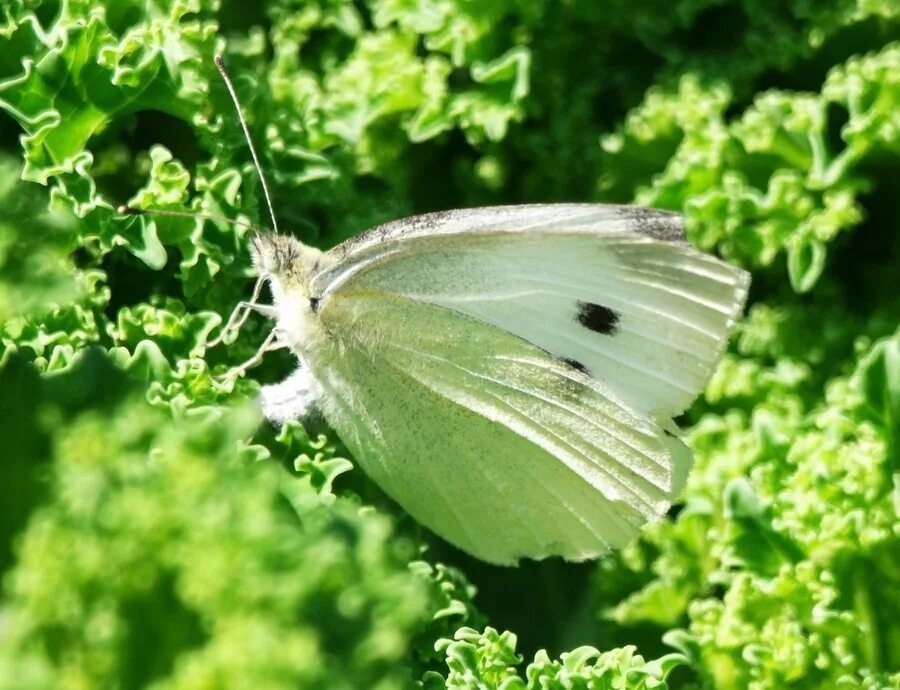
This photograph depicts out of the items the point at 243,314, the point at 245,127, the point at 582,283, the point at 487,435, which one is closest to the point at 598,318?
the point at 582,283

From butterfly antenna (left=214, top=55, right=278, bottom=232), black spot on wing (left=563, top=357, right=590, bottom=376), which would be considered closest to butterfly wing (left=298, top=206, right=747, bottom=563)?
black spot on wing (left=563, top=357, right=590, bottom=376)

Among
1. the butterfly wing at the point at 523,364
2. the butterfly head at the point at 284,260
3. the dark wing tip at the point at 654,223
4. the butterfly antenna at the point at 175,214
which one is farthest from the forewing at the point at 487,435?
the dark wing tip at the point at 654,223

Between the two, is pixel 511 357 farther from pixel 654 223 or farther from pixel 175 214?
pixel 175 214

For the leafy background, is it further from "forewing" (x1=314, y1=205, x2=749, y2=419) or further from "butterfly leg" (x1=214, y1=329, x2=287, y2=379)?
"forewing" (x1=314, y1=205, x2=749, y2=419)

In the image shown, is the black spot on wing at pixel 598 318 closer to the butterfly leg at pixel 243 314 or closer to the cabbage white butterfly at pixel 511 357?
the cabbage white butterfly at pixel 511 357

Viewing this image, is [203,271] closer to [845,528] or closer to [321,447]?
[321,447]

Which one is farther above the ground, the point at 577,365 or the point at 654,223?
the point at 654,223

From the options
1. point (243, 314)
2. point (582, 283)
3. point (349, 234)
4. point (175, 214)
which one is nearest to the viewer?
point (175, 214)

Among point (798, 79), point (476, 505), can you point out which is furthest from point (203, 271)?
point (798, 79)
